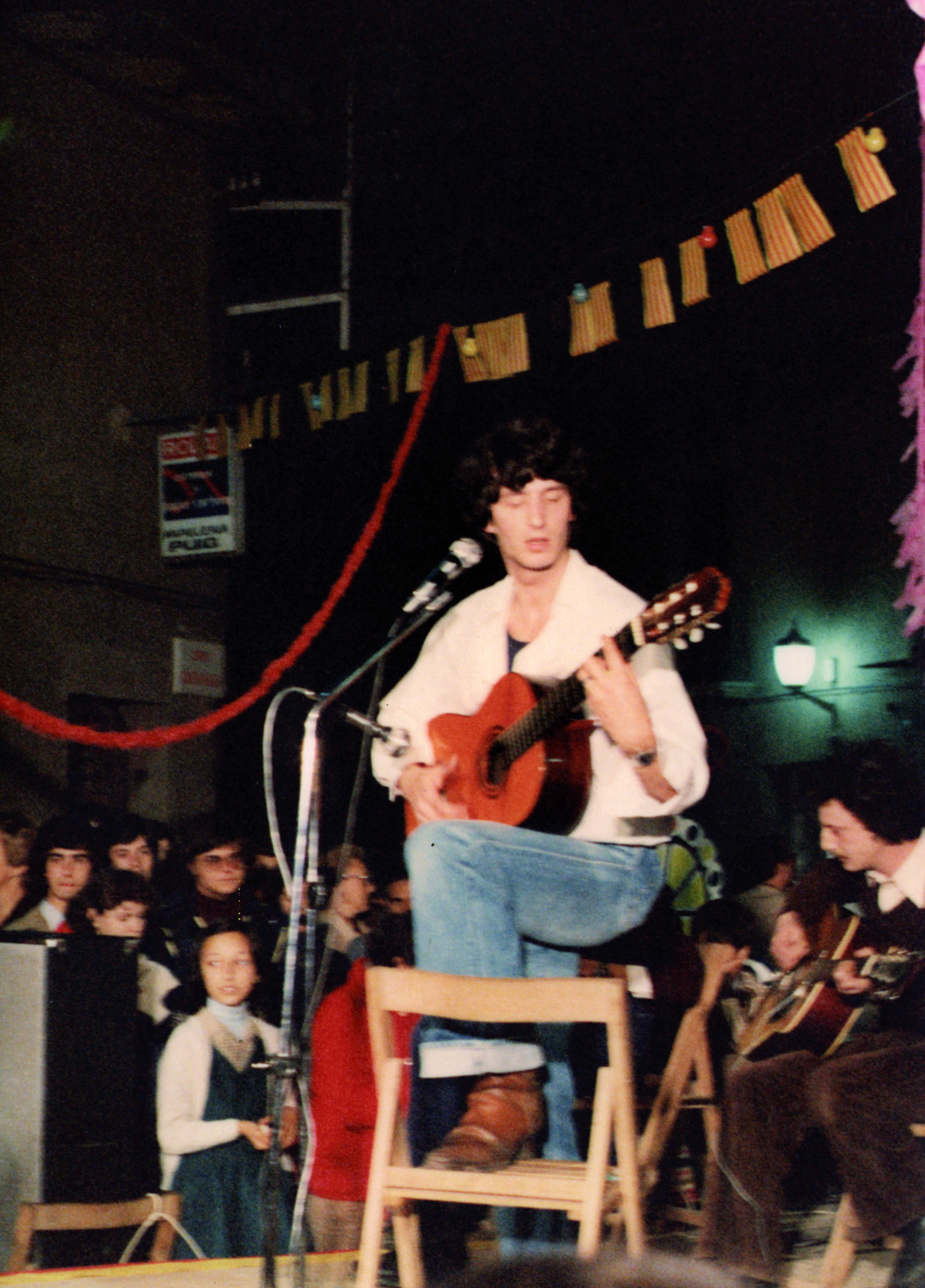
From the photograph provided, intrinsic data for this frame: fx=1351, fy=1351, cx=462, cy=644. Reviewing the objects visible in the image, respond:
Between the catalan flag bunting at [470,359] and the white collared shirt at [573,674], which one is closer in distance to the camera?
the white collared shirt at [573,674]

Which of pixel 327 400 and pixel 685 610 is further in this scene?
pixel 327 400

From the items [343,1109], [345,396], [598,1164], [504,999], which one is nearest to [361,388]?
[345,396]

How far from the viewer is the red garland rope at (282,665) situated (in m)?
3.62

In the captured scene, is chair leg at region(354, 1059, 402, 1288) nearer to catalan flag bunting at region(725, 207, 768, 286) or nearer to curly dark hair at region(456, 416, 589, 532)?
curly dark hair at region(456, 416, 589, 532)

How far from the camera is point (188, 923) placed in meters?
3.54

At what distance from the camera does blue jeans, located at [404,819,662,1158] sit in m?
2.38

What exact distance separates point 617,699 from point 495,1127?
798 millimetres

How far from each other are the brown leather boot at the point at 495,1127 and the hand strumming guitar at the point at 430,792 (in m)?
0.59

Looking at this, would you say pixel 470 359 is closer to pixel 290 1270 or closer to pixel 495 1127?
pixel 495 1127

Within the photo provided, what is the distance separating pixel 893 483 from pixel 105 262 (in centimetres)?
277

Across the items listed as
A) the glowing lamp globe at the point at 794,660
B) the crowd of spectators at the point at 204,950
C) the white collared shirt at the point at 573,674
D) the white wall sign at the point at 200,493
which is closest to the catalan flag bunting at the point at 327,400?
the white wall sign at the point at 200,493

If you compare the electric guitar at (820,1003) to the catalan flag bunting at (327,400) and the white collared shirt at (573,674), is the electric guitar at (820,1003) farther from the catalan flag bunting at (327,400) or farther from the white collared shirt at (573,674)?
the catalan flag bunting at (327,400)

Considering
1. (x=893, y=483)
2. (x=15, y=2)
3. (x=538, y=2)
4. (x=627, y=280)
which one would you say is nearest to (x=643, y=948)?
(x=893, y=483)

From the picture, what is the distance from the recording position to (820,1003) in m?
2.87
